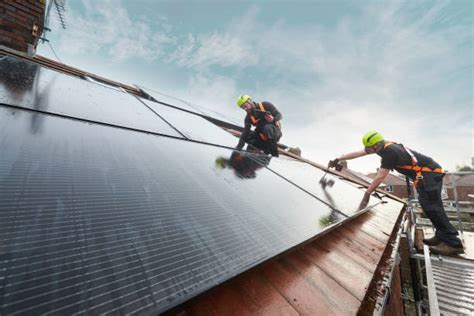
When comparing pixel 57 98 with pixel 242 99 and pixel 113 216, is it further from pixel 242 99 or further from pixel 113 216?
pixel 242 99

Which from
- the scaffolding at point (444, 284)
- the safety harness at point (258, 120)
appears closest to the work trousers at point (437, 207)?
the scaffolding at point (444, 284)

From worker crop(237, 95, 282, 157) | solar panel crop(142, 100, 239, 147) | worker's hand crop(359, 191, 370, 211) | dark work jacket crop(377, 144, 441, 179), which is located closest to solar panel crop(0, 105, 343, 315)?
worker's hand crop(359, 191, 370, 211)

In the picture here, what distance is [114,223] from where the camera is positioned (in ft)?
2.91

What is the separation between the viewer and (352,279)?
1.43 metres

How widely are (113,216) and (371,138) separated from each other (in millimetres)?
5454

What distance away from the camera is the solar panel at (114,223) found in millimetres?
618

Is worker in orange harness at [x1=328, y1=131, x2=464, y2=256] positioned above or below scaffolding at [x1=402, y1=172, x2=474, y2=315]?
above

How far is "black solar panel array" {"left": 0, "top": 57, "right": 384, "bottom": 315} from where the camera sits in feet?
2.05

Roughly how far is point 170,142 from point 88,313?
1.74 m

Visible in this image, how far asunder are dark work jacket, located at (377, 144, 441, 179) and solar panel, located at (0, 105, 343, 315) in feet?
12.5

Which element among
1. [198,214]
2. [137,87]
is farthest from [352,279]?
[137,87]

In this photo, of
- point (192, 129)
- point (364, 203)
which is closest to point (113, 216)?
point (192, 129)

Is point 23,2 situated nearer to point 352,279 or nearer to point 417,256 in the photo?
point 352,279

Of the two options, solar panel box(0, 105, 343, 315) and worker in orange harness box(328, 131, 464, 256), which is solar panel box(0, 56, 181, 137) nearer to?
solar panel box(0, 105, 343, 315)
